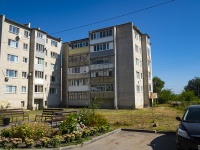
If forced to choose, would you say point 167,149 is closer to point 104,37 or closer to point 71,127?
point 71,127

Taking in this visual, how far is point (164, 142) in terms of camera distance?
916 cm

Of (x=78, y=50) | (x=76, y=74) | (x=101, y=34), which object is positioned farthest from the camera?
(x=78, y=50)

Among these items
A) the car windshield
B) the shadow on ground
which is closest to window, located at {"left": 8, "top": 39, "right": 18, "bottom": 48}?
the shadow on ground

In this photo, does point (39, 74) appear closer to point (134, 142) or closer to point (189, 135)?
point (134, 142)

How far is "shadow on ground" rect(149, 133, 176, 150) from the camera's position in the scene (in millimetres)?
8305

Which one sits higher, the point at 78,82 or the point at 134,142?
the point at 78,82

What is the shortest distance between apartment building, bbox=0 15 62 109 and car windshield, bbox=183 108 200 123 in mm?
34254

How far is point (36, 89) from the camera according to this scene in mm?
42375

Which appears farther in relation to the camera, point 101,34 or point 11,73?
point 101,34

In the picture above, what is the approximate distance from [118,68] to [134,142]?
33.5 metres

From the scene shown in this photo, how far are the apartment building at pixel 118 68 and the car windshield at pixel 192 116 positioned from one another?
104 ft

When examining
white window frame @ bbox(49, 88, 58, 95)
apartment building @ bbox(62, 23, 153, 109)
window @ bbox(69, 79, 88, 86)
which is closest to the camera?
apartment building @ bbox(62, 23, 153, 109)

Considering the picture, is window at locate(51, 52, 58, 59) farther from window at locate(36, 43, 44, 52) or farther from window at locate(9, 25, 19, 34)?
window at locate(9, 25, 19, 34)

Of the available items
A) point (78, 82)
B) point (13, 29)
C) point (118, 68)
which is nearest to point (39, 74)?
point (78, 82)
